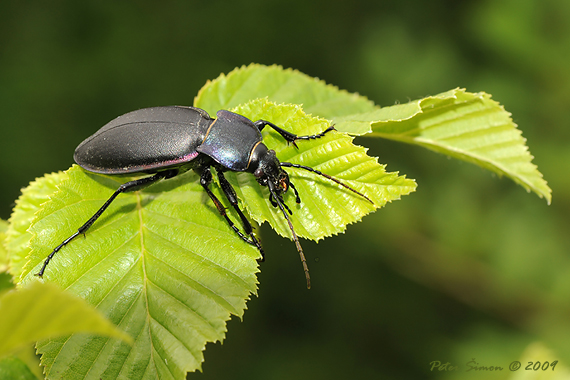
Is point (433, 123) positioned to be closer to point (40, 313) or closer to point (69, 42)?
point (40, 313)

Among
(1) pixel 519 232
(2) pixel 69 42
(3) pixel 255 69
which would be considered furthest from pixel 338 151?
(2) pixel 69 42

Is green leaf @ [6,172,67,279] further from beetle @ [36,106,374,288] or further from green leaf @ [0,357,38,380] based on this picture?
green leaf @ [0,357,38,380]

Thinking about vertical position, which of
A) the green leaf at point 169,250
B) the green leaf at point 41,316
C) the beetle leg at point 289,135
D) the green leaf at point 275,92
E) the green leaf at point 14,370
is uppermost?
the green leaf at point 275,92

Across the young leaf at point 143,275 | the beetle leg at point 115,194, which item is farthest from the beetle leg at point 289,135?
the beetle leg at point 115,194

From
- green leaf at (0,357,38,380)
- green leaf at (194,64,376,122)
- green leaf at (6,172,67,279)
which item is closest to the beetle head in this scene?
green leaf at (194,64,376,122)

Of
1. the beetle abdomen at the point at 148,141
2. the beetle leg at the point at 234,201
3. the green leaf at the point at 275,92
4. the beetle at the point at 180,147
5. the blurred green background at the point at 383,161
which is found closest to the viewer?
the beetle leg at the point at 234,201

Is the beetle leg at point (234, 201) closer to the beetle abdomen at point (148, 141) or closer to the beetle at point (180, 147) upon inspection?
the beetle at point (180, 147)
